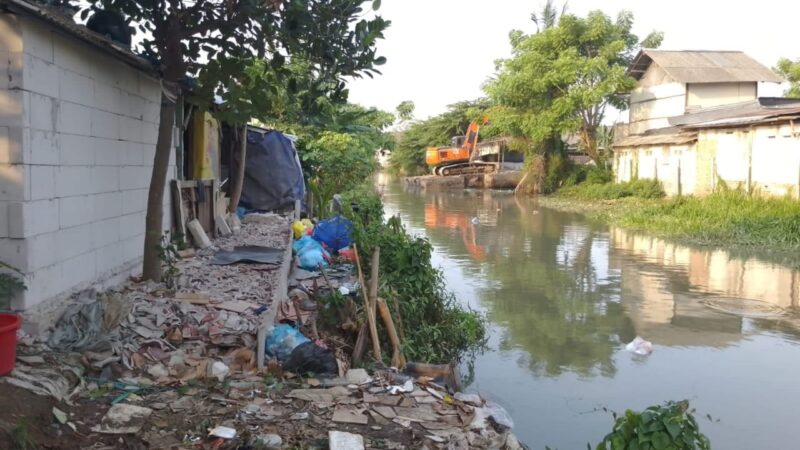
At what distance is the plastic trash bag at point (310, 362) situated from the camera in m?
4.89

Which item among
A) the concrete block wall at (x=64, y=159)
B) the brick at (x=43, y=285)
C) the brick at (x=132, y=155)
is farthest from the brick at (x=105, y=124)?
the brick at (x=43, y=285)

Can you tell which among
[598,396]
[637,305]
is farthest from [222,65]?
[637,305]

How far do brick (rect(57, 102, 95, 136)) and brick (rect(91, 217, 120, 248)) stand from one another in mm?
792

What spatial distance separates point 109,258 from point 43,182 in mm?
1446

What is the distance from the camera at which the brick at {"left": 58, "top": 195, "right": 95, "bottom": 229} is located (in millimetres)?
4859

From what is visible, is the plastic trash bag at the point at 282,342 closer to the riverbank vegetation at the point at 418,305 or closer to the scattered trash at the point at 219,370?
the scattered trash at the point at 219,370

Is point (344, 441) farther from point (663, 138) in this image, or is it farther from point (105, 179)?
point (663, 138)

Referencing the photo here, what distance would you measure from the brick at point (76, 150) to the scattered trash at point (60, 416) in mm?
1989

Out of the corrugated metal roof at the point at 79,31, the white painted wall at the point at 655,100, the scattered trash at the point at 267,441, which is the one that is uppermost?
the white painted wall at the point at 655,100

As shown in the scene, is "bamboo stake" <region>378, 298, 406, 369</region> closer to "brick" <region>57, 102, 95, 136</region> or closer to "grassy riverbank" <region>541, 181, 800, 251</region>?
"brick" <region>57, 102, 95, 136</region>

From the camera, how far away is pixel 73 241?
5027 millimetres

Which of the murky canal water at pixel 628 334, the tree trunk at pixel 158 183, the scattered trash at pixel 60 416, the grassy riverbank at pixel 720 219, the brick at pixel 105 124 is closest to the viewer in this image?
the scattered trash at pixel 60 416

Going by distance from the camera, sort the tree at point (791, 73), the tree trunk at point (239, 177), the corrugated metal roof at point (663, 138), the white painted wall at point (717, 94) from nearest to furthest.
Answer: the tree trunk at point (239, 177) < the corrugated metal roof at point (663, 138) < the white painted wall at point (717, 94) < the tree at point (791, 73)

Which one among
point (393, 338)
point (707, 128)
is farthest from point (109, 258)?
point (707, 128)
